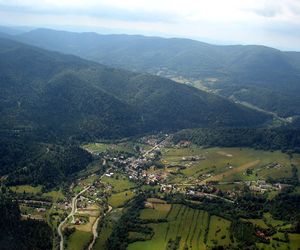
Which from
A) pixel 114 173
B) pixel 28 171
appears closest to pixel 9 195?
pixel 28 171

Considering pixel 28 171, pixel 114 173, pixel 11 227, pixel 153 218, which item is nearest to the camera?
pixel 11 227

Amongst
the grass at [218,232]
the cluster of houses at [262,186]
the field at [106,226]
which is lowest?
the field at [106,226]

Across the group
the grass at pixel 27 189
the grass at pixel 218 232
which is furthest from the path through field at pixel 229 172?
the grass at pixel 27 189

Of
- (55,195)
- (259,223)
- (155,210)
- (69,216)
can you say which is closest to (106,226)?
(69,216)

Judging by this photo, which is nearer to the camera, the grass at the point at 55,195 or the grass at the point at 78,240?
the grass at the point at 78,240

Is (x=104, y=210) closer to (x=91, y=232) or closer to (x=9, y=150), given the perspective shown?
(x=91, y=232)

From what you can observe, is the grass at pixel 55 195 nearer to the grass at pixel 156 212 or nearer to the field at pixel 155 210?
the field at pixel 155 210

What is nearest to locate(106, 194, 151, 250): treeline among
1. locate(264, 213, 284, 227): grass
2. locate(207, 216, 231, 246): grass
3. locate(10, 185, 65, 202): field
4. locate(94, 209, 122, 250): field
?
locate(94, 209, 122, 250): field
